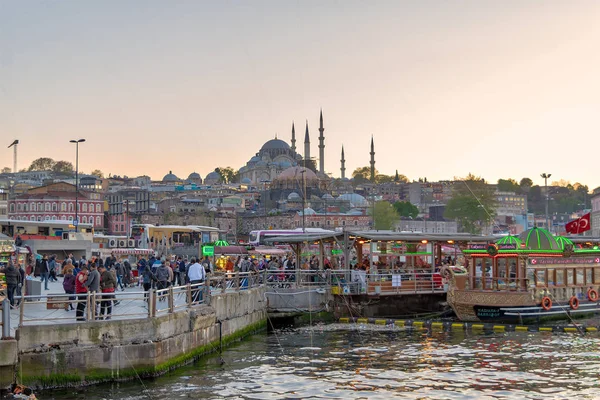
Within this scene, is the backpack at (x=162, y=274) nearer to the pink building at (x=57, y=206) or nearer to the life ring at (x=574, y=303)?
the life ring at (x=574, y=303)

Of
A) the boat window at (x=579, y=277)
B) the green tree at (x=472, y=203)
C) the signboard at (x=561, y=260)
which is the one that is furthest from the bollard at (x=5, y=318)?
the green tree at (x=472, y=203)

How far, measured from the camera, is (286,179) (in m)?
188

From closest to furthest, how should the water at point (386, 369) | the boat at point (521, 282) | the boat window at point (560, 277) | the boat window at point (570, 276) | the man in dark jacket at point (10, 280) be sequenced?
the water at point (386, 369)
the man in dark jacket at point (10, 280)
the boat at point (521, 282)
the boat window at point (560, 277)
the boat window at point (570, 276)

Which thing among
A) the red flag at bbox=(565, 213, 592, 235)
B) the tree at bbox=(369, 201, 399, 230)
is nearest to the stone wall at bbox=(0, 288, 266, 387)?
the red flag at bbox=(565, 213, 592, 235)

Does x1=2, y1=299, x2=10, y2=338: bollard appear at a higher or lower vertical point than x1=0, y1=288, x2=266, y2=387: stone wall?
higher

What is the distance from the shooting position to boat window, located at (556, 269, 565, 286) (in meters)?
29.6

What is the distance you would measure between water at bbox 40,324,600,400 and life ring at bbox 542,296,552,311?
3125 millimetres

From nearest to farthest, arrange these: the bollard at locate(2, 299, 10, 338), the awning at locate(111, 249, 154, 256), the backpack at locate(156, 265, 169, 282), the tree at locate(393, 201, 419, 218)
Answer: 1. the bollard at locate(2, 299, 10, 338)
2. the backpack at locate(156, 265, 169, 282)
3. the awning at locate(111, 249, 154, 256)
4. the tree at locate(393, 201, 419, 218)

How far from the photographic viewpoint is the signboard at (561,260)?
94.6ft

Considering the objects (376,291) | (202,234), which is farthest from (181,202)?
(376,291)

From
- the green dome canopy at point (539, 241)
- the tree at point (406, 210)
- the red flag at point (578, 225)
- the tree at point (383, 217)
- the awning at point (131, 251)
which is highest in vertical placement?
the tree at point (406, 210)

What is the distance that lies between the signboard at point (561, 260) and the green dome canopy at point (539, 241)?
0.38 metres

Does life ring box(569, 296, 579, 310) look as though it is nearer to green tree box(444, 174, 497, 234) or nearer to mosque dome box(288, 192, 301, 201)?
green tree box(444, 174, 497, 234)

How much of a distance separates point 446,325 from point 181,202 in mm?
144642
